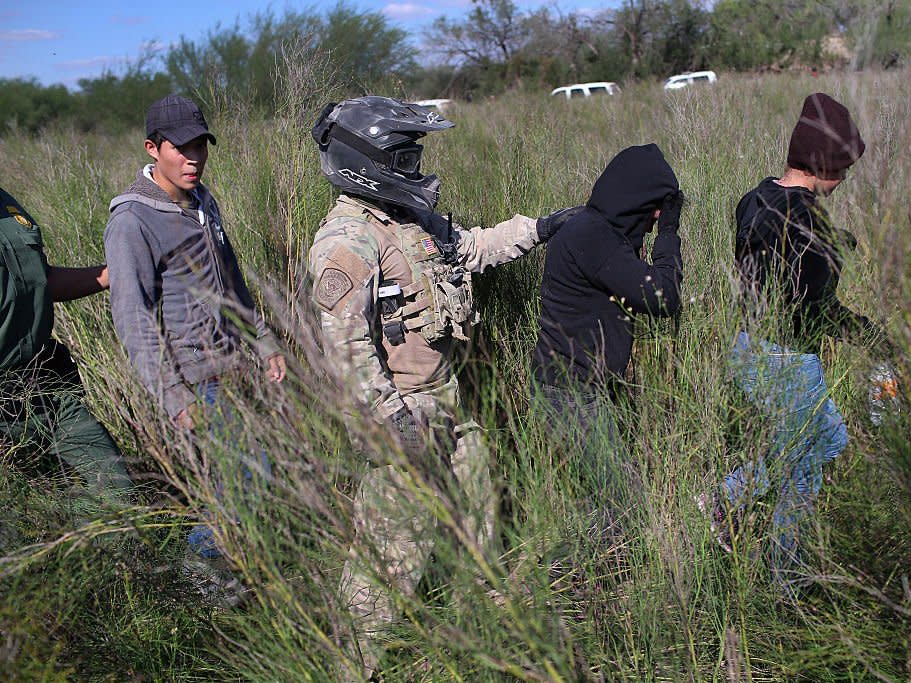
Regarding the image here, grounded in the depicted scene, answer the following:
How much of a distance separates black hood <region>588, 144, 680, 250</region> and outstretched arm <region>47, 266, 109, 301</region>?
1954 millimetres

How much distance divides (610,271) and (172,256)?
5.42 ft

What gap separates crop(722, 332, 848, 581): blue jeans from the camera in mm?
2037

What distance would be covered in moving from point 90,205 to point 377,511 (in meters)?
3.83

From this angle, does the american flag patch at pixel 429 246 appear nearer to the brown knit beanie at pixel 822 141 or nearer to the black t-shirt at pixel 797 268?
the black t-shirt at pixel 797 268

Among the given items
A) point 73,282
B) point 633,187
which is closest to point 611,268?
point 633,187

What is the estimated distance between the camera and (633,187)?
105 inches

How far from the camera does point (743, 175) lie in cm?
441

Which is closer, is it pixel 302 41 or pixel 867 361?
pixel 867 361

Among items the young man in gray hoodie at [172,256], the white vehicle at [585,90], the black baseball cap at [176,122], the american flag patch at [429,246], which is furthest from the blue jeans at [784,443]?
the white vehicle at [585,90]

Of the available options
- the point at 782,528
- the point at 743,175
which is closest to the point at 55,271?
the point at 782,528

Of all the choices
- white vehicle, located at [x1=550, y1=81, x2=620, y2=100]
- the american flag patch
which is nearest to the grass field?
the american flag patch

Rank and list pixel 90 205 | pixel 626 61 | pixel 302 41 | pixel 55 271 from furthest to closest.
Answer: pixel 626 61 → pixel 90 205 → pixel 302 41 → pixel 55 271

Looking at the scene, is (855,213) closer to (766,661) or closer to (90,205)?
(766,661)

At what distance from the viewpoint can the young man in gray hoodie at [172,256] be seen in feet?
8.37
